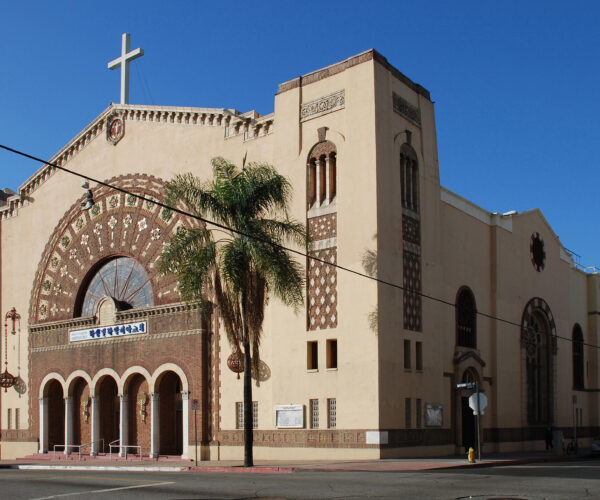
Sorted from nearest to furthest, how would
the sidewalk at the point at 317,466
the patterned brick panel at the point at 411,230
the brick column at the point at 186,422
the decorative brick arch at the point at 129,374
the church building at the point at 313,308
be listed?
the sidewalk at the point at 317,466 → the church building at the point at 313,308 → the patterned brick panel at the point at 411,230 → the brick column at the point at 186,422 → the decorative brick arch at the point at 129,374

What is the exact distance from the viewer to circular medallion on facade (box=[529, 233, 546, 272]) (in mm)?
44000

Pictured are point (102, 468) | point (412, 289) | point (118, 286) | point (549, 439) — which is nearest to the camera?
point (102, 468)

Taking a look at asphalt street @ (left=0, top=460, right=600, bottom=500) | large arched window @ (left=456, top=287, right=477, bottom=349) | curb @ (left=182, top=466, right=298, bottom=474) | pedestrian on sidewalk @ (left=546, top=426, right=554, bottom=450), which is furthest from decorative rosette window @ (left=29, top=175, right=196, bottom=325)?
pedestrian on sidewalk @ (left=546, top=426, right=554, bottom=450)

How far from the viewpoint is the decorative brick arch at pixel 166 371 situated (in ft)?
116

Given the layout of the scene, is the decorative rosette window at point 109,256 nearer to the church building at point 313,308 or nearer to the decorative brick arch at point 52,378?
the church building at point 313,308

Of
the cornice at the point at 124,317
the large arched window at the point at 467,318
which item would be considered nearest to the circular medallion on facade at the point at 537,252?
the large arched window at the point at 467,318

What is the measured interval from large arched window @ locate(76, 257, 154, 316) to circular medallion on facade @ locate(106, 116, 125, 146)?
6.34 meters

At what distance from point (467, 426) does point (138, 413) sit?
15052 mm

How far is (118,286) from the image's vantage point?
39938 mm

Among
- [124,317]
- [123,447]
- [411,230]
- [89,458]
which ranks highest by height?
[411,230]

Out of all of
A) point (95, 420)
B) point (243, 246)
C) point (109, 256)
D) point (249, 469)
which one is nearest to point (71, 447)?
point (95, 420)

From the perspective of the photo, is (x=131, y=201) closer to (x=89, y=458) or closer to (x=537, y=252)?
(x=89, y=458)

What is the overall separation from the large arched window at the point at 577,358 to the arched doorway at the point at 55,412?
2891 cm

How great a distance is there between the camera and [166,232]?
124 ft
